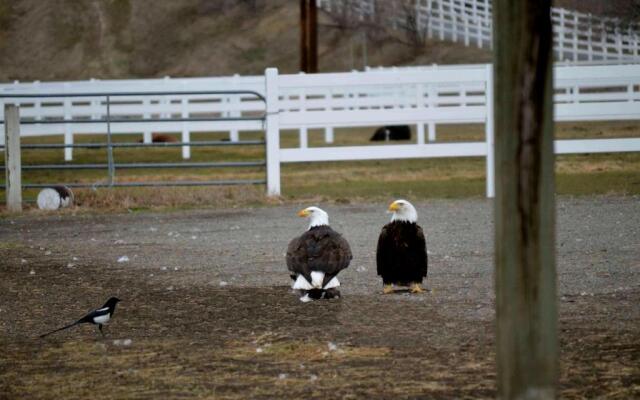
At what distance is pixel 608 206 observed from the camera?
13.7 m

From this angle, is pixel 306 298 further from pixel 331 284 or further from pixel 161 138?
pixel 161 138

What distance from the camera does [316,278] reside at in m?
7.58

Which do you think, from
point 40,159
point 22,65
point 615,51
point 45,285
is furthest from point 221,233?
point 22,65

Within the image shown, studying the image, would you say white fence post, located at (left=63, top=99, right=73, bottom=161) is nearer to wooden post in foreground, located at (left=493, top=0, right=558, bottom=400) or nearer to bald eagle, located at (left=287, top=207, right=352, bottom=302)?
bald eagle, located at (left=287, top=207, right=352, bottom=302)

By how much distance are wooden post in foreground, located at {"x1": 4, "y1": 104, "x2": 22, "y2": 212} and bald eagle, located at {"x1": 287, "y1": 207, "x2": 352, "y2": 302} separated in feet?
28.0

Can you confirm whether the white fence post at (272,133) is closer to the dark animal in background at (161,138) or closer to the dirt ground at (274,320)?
the dirt ground at (274,320)

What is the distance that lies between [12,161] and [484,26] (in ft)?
123

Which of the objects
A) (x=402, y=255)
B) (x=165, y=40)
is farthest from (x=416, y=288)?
(x=165, y=40)

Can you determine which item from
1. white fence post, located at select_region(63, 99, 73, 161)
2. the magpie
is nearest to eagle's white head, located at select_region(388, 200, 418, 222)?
the magpie

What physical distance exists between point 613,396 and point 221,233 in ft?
24.7

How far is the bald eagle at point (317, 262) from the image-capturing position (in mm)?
7574

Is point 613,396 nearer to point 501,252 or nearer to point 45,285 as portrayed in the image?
point 501,252

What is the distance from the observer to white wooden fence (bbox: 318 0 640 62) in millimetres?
44281

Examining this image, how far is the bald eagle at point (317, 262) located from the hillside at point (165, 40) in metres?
51.0
